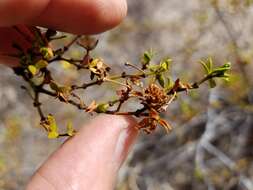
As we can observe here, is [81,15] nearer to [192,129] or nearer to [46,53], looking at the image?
[46,53]

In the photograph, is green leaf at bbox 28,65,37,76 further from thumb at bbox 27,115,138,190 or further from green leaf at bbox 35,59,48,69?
thumb at bbox 27,115,138,190

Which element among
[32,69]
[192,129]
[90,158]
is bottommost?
[192,129]

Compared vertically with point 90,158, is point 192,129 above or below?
below

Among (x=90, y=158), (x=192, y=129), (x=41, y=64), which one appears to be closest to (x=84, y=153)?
(x=90, y=158)

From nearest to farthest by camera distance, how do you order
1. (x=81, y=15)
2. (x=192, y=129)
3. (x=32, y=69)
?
(x=32, y=69) → (x=81, y=15) → (x=192, y=129)

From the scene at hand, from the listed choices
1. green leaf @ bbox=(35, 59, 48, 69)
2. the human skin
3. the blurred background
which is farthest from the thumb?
the blurred background

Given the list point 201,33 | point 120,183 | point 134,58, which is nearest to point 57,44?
point 134,58

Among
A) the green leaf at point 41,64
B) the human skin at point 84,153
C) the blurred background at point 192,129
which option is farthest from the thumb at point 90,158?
the blurred background at point 192,129
